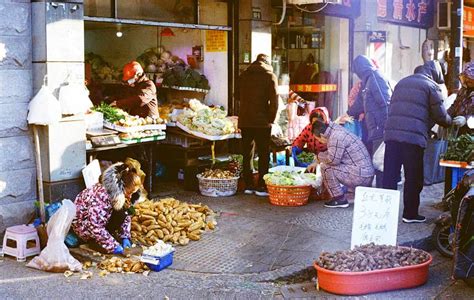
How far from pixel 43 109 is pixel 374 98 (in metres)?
5.71

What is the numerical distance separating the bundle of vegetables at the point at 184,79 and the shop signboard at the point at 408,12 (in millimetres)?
5271

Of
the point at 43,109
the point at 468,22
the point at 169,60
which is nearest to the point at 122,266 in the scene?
the point at 43,109

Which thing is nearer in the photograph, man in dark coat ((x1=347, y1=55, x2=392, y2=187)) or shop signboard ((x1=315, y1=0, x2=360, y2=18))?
man in dark coat ((x1=347, y1=55, x2=392, y2=187))

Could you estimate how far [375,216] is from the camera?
7.69 m

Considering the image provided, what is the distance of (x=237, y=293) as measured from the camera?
281 inches

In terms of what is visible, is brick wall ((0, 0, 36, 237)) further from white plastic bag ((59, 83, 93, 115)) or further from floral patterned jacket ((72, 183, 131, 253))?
floral patterned jacket ((72, 183, 131, 253))

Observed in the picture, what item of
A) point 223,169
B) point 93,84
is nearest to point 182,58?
point 93,84

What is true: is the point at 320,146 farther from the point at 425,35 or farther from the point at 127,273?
the point at 425,35

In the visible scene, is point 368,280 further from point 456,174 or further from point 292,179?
point 292,179

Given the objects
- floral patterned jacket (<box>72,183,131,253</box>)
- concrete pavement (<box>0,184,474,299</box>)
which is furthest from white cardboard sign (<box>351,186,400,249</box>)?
floral patterned jacket (<box>72,183,131,253</box>)

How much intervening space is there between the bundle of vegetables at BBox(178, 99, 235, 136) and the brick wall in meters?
3.34

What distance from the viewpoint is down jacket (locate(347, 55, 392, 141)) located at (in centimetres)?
1185

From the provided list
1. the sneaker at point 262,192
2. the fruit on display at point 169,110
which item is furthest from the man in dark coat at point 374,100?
the fruit on display at point 169,110

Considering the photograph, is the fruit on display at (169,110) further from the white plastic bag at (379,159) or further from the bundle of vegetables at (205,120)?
the white plastic bag at (379,159)
